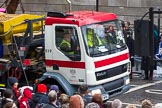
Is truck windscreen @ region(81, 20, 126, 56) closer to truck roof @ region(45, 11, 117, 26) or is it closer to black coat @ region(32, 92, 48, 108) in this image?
truck roof @ region(45, 11, 117, 26)

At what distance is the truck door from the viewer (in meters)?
13.1

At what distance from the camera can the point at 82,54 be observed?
13.0 m

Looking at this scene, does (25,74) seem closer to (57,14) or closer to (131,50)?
(57,14)

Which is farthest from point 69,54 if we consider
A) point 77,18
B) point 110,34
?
point 110,34

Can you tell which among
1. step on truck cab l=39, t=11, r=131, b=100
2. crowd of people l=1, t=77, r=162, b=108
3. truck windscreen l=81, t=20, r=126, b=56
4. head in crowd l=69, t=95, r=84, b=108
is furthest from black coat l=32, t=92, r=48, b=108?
truck windscreen l=81, t=20, r=126, b=56

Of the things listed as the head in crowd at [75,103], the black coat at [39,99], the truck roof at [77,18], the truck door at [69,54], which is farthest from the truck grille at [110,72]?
the head in crowd at [75,103]

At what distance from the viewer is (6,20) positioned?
14.1m

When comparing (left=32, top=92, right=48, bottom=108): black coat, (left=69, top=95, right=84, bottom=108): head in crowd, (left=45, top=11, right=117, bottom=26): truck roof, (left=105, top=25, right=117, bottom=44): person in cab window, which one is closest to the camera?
(left=69, top=95, right=84, bottom=108): head in crowd

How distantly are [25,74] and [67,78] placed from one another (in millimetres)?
1251

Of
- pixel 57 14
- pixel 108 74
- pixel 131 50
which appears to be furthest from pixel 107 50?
pixel 131 50

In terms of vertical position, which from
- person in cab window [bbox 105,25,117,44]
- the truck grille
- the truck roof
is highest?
the truck roof

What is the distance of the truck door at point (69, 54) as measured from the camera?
13.1 metres

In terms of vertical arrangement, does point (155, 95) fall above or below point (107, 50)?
below

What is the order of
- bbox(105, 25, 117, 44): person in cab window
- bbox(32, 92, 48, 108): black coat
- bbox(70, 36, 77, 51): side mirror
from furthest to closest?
bbox(105, 25, 117, 44): person in cab window → bbox(70, 36, 77, 51): side mirror → bbox(32, 92, 48, 108): black coat
